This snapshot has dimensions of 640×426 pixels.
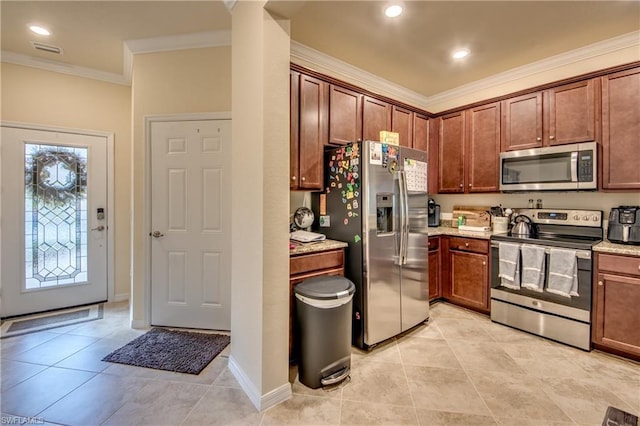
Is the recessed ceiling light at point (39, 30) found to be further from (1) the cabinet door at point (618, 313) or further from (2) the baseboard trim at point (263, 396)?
(1) the cabinet door at point (618, 313)

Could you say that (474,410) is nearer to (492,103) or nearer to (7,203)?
(492,103)

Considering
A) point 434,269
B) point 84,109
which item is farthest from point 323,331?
point 84,109

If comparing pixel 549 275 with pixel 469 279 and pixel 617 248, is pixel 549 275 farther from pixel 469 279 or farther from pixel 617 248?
pixel 469 279

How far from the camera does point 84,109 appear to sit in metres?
3.40

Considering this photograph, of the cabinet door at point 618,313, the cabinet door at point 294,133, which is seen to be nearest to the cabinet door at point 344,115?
the cabinet door at point 294,133

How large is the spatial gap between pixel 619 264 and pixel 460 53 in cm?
242

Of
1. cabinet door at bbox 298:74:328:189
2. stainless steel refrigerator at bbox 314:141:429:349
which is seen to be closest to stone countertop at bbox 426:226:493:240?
stainless steel refrigerator at bbox 314:141:429:349

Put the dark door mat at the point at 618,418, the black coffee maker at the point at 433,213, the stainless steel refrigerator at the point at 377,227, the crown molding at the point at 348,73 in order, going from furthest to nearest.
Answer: the black coffee maker at the point at 433,213, the crown molding at the point at 348,73, the stainless steel refrigerator at the point at 377,227, the dark door mat at the point at 618,418

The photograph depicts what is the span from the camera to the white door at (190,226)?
112 inches

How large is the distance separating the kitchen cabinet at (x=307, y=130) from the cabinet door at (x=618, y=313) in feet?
8.42

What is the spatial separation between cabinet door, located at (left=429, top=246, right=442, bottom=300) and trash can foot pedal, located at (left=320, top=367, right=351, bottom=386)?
178 cm

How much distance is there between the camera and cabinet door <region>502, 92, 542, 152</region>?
2.98 metres

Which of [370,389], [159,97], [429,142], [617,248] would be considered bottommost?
[370,389]

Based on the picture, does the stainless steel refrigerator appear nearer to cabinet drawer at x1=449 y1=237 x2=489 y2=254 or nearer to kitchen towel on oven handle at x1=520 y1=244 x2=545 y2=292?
cabinet drawer at x1=449 y1=237 x2=489 y2=254
